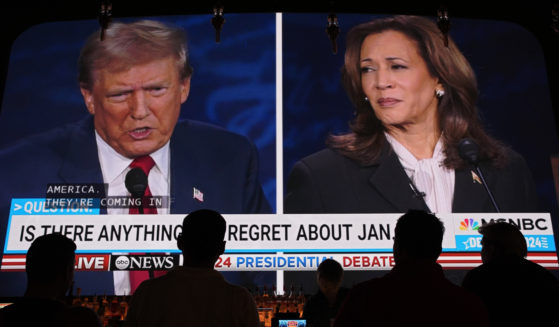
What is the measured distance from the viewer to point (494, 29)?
4848 millimetres

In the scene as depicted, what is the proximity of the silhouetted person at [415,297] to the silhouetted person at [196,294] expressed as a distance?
30 cm

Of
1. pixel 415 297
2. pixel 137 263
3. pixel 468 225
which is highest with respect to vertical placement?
pixel 468 225

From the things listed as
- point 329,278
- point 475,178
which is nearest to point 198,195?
point 329,278

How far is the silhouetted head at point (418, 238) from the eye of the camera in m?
1.45

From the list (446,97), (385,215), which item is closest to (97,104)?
(385,215)

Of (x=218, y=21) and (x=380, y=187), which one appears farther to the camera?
(x=380, y=187)

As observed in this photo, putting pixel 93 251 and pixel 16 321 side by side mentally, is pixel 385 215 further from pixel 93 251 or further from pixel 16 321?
pixel 16 321

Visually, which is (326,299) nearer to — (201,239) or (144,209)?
(201,239)

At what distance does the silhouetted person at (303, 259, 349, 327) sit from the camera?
108 inches

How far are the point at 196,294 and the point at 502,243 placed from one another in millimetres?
1198

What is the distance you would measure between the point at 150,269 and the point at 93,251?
497mm

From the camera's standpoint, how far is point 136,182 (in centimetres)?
430

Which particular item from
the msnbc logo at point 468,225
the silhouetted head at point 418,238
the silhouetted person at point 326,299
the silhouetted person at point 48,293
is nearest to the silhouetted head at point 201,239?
the silhouetted person at point 48,293

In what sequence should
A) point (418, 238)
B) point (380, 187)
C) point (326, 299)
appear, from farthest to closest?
point (380, 187), point (326, 299), point (418, 238)
